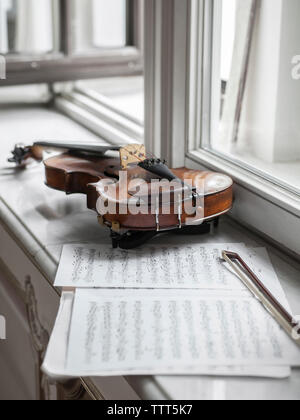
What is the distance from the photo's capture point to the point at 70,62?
6.18 feet

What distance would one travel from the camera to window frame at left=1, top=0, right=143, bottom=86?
6.07 ft

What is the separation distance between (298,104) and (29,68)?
3.43 ft

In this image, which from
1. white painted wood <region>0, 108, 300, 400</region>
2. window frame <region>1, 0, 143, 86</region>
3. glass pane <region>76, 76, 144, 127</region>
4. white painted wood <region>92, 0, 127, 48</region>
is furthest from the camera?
white painted wood <region>92, 0, 127, 48</region>

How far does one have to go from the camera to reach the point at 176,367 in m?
0.71

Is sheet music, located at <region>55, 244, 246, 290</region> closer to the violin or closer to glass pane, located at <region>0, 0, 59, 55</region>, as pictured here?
the violin

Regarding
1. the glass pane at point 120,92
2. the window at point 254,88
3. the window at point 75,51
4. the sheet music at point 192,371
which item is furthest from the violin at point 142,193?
the window at point 75,51

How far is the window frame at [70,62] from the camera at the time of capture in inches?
72.8

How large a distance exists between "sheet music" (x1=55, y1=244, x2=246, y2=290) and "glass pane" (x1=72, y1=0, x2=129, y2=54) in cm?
108

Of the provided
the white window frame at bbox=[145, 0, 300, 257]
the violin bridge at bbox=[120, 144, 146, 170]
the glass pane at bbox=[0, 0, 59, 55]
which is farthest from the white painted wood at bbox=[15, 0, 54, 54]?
the violin bridge at bbox=[120, 144, 146, 170]

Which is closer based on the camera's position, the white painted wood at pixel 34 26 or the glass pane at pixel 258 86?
the glass pane at pixel 258 86

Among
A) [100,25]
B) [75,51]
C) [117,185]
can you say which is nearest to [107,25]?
[100,25]

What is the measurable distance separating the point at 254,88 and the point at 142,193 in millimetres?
308

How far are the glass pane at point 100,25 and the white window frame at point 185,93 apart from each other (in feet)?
2.34

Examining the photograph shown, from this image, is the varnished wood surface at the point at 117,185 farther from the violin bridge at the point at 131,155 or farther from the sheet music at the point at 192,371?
the sheet music at the point at 192,371
